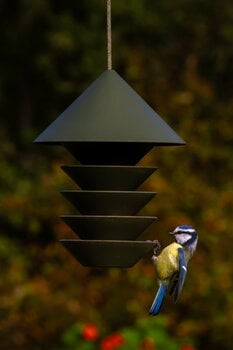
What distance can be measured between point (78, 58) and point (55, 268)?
491 cm

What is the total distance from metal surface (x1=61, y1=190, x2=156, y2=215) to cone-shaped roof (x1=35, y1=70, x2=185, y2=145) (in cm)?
21

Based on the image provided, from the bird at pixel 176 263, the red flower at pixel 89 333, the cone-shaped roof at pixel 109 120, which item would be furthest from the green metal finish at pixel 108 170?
the red flower at pixel 89 333

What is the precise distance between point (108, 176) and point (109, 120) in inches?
8.4

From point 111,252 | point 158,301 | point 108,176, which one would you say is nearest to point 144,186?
point 108,176

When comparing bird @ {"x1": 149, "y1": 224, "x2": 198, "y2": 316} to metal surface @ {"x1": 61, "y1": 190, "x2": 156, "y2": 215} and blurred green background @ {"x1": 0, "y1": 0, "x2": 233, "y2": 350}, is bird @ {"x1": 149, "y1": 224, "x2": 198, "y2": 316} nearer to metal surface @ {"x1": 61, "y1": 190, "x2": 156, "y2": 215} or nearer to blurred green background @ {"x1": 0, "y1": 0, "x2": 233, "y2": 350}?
metal surface @ {"x1": 61, "y1": 190, "x2": 156, "y2": 215}

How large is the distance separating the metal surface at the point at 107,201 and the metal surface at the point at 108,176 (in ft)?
0.19

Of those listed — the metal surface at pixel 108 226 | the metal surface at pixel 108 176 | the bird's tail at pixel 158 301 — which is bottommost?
the bird's tail at pixel 158 301

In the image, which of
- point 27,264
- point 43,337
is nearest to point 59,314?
point 43,337

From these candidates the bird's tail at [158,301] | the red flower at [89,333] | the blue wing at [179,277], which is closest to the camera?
the bird's tail at [158,301]

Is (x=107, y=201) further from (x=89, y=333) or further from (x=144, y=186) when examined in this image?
(x=144, y=186)

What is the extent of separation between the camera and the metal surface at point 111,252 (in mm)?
5113

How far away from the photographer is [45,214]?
470 inches

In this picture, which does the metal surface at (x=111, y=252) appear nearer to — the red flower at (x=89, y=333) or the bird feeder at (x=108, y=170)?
the bird feeder at (x=108, y=170)

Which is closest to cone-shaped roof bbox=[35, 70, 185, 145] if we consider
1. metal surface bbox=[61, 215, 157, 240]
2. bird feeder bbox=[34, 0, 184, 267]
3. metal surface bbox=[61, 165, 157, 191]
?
bird feeder bbox=[34, 0, 184, 267]
